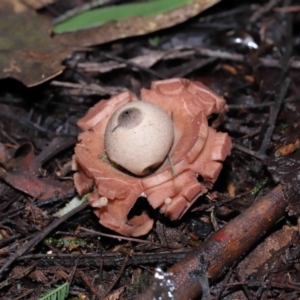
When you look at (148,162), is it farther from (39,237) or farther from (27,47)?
(27,47)

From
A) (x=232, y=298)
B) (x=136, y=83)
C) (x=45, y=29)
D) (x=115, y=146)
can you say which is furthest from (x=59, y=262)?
(x=45, y=29)

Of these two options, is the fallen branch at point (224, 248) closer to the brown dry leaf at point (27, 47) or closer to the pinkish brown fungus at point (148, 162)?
the pinkish brown fungus at point (148, 162)

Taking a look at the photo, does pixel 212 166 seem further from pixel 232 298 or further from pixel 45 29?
pixel 45 29

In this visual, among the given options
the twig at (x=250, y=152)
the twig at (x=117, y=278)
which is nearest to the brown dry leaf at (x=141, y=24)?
the twig at (x=250, y=152)

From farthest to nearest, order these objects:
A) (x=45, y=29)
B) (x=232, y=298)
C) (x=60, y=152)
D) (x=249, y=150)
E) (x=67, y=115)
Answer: (x=45, y=29) < (x=67, y=115) < (x=60, y=152) < (x=249, y=150) < (x=232, y=298)

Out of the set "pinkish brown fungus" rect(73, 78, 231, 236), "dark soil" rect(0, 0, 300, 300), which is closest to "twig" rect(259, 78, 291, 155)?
"dark soil" rect(0, 0, 300, 300)
